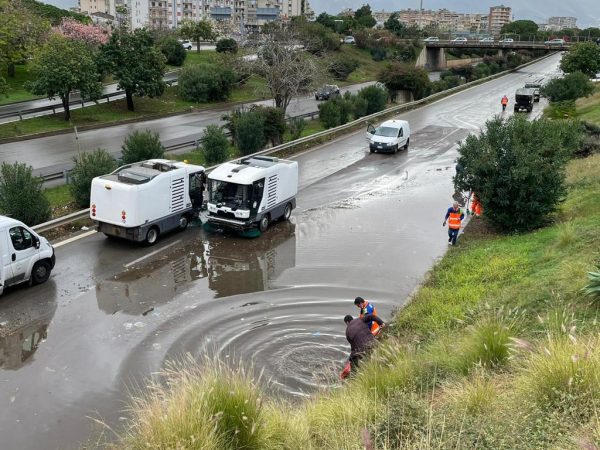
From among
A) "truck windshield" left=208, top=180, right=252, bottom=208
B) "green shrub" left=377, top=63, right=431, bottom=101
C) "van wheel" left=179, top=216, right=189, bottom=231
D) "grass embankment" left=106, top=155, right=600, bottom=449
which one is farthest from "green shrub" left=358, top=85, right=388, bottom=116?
"grass embankment" left=106, top=155, right=600, bottom=449

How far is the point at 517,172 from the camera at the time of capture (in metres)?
15.3

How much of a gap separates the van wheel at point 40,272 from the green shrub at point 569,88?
1731 inches

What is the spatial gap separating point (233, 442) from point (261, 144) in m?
23.4

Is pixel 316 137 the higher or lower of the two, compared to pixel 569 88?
lower

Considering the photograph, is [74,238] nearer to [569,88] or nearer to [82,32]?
[569,88]

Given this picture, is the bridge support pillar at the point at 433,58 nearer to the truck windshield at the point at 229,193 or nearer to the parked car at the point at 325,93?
the parked car at the point at 325,93

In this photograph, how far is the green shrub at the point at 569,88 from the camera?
150 ft

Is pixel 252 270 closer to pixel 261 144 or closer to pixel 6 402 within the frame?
pixel 6 402

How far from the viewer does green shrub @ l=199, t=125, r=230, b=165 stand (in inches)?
956

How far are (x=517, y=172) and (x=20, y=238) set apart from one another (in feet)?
40.2

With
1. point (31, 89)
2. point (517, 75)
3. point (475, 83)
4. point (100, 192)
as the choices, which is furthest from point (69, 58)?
point (517, 75)

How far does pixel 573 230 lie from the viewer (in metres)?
13.4

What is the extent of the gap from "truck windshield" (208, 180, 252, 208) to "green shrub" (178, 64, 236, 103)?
35101 millimetres

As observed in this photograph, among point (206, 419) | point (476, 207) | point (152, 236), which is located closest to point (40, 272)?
point (152, 236)
